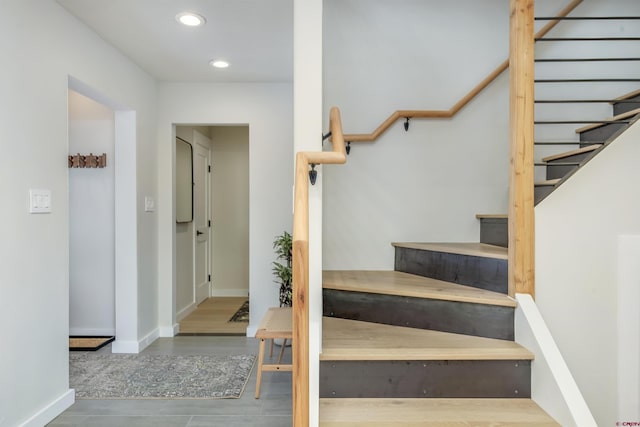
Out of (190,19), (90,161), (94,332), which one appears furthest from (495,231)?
(94,332)

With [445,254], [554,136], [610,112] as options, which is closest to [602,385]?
[445,254]

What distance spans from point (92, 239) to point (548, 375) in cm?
361

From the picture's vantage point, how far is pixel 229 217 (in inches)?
203

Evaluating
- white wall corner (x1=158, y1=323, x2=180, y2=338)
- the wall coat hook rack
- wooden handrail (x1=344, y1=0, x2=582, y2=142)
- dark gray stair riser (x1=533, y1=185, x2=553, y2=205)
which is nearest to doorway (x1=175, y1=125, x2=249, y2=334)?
white wall corner (x1=158, y1=323, x2=180, y2=338)

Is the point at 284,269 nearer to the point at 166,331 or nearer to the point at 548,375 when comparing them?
the point at 166,331

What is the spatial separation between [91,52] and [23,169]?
1.06m

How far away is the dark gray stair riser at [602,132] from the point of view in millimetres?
2178

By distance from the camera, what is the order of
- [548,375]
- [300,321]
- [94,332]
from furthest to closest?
[94,332]
[548,375]
[300,321]

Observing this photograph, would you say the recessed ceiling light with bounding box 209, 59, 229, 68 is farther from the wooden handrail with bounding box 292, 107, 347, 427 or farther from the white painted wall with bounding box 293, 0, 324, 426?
the wooden handrail with bounding box 292, 107, 347, 427

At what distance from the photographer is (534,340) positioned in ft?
4.71

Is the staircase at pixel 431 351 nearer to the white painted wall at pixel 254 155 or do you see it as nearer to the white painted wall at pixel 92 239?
the white painted wall at pixel 254 155

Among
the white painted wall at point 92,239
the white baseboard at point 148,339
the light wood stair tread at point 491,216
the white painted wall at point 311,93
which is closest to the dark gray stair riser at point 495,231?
the light wood stair tread at point 491,216

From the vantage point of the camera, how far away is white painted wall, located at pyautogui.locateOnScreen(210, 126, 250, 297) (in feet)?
16.9

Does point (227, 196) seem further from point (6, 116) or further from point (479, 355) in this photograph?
point (479, 355)
